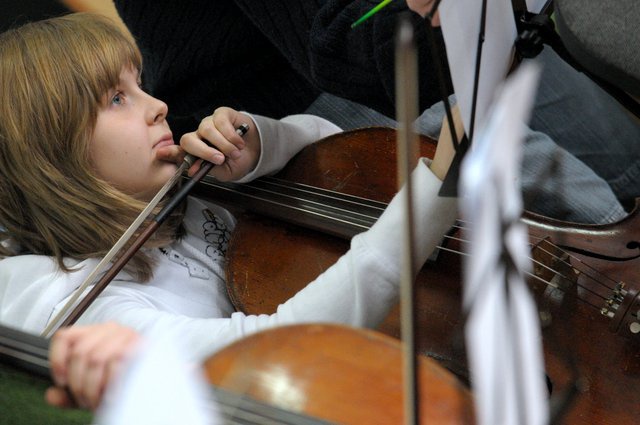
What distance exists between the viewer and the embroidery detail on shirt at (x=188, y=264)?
91 cm

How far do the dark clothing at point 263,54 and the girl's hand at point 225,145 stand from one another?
15cm

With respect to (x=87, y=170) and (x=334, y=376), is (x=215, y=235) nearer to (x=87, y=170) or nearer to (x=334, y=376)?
(x=87, y=170)

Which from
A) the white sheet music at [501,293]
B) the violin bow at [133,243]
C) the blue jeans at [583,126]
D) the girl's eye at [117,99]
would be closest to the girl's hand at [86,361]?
the violin bow at [133,243]

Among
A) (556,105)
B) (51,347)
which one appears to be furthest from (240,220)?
(556,105)

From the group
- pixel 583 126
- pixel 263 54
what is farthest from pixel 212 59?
pixel 583 126

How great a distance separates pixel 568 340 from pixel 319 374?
0.28 meters

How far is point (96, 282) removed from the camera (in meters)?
0.81

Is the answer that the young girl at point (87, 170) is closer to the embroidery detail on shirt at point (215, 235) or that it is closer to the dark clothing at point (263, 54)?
the embroidery detail on shirt at point (215, 235)

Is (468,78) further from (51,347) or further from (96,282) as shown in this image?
(96,282)

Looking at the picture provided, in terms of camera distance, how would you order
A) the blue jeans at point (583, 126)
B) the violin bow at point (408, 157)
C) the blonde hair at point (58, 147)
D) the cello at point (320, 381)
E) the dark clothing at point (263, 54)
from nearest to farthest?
the violin bow at point (408, 157) → the cello at point (320, 381) → the blonde hair at point (58, 147) → the dark clothing at point (263, 54) → the blue jeans at point (583, 126)

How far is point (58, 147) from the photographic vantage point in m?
0.88

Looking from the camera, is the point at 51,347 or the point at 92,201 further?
the point at 92,201

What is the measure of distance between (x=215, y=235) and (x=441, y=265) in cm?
34

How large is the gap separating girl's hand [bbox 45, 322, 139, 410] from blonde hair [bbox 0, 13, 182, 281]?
0.32 meters
